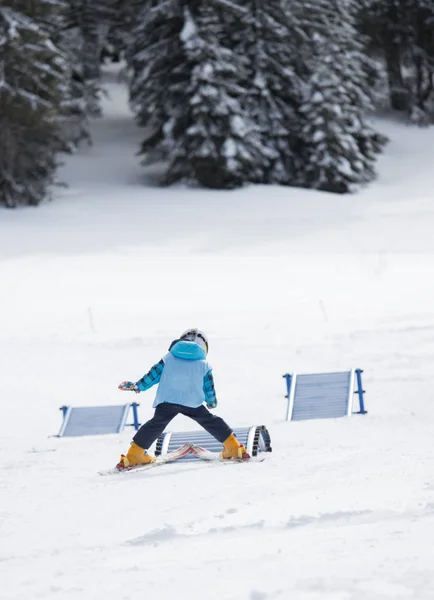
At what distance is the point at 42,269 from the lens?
23500mm

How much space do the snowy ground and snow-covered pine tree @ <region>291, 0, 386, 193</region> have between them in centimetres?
119

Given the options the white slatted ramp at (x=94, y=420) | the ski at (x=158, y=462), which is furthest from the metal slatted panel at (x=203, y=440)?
the white slatted ramp at (x=94, y=420)

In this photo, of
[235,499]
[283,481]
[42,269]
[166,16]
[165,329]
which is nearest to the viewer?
[235,499]

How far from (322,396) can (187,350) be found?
16.8ft

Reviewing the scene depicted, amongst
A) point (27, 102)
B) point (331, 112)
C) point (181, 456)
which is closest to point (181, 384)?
point (181, 456)

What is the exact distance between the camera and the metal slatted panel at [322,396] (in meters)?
12.3

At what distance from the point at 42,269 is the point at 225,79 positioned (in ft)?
41.0

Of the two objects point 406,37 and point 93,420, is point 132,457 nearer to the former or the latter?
point 93,420

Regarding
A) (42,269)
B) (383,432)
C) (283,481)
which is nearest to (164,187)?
(42,269)

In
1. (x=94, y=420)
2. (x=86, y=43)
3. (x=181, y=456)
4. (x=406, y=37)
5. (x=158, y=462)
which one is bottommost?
(x=406, y=37)

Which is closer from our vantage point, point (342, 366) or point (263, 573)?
point (263, 573)

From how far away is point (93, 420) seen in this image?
12703 millimetres

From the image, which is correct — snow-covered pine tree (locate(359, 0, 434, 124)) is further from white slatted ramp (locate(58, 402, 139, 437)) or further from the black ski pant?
the black ski pant

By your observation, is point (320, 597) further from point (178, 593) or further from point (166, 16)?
point (166, 16)
